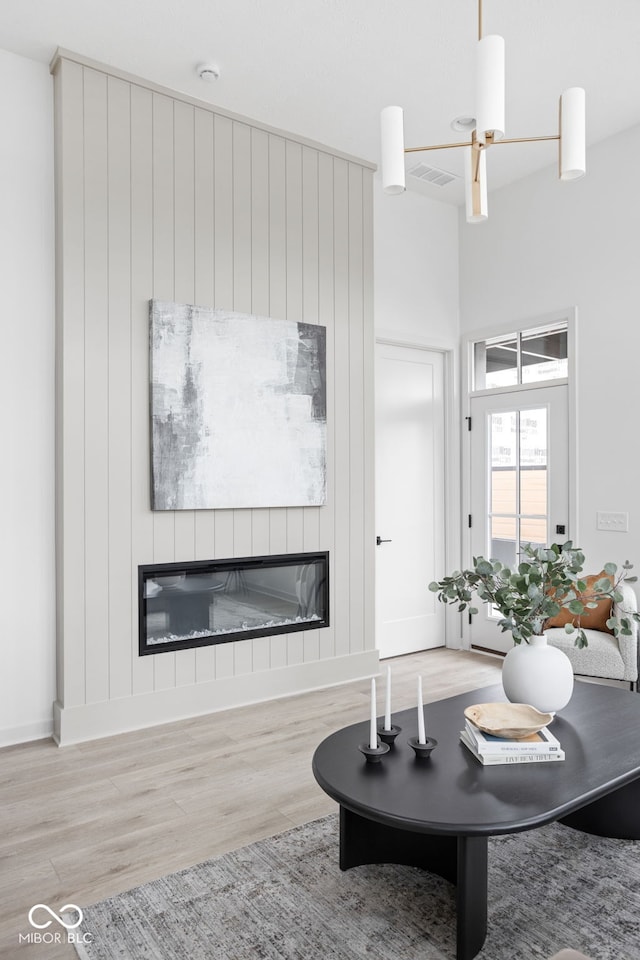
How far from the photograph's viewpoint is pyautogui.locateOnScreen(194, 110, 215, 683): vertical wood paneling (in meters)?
3.52

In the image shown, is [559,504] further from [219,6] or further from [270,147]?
[219,6]

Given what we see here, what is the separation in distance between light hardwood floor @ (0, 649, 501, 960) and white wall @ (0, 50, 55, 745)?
349 mm

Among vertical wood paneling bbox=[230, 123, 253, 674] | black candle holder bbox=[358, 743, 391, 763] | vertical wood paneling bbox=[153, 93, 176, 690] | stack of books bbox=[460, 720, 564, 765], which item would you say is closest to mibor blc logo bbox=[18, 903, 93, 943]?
black candle holder bbox=[358, 743, 391, 763]

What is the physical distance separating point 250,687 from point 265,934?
6.29 feet

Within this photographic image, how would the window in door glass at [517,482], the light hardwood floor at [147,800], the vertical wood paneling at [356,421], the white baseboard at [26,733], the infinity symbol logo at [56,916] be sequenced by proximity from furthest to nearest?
the window in door glass at [517,482], the vertical wood paneling at [356,421], the white baseboard at [26,733], the light hardwood floor at [147,800], the infinity symbol logo at [56,916]

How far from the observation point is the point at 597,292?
4.08m

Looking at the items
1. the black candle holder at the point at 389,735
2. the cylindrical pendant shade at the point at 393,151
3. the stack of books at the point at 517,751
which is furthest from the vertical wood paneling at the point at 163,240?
the stack of books at the point at 517,751

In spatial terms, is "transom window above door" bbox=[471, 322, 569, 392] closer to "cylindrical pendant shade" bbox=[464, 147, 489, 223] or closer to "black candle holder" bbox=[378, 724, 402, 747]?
"cylindrical pendant shade" bbox=[464, 147, 489, 223]

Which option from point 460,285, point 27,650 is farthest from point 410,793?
point 460,285

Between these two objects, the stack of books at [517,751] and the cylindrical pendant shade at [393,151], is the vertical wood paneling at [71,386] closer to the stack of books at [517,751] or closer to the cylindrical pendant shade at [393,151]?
the cylindrical pendant shade at [393,151]

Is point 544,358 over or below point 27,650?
over

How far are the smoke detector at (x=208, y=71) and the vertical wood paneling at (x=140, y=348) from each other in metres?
0.29

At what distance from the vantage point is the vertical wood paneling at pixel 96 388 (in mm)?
3191

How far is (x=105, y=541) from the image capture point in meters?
3.24
